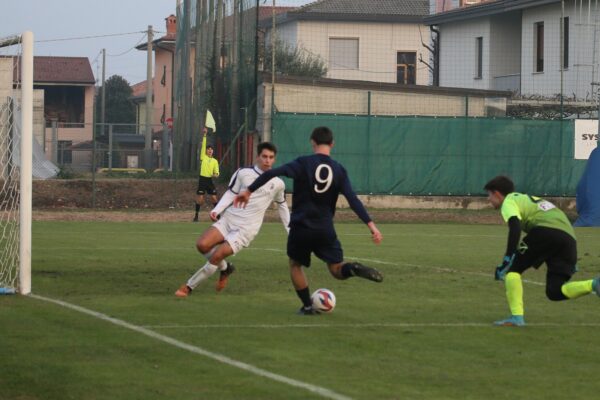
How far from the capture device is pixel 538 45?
45.3 meters

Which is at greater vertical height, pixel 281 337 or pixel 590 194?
pixel 590 194

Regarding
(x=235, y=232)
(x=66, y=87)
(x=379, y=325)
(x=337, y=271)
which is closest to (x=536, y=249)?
(x=379, y=325)

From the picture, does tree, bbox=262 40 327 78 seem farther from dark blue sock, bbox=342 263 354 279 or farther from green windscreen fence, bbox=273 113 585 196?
dark blue sock, bbox=342 263 354 279

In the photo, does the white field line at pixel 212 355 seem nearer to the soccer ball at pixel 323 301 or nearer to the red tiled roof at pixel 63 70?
the soccer ball at pixel 323 301

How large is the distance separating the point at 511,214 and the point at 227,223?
12.6 feet

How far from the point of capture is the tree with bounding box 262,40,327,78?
194ft

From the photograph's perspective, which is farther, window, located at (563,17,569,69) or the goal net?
window, located at (563,17,569,69)

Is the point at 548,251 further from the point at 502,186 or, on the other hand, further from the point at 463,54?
the point at 463,54

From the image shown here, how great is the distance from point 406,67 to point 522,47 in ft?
52.4

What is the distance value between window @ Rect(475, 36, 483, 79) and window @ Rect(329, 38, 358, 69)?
1172 centimetres

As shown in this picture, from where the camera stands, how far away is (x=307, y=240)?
11.4 meters

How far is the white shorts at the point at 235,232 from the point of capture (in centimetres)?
1311

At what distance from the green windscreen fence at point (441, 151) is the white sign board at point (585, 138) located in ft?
6.52

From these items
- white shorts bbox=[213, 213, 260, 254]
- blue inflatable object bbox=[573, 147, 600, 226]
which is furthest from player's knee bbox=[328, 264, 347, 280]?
Answer: blue inflatable object bbox=[573, 147, 600, 226]
